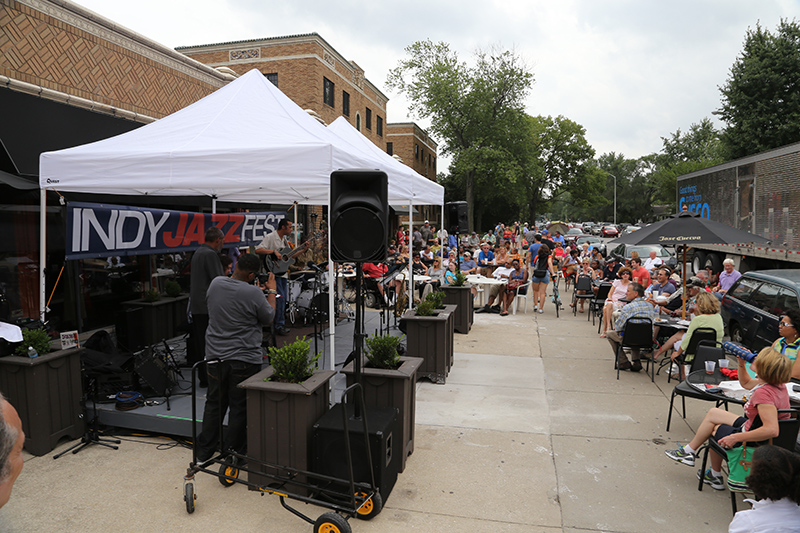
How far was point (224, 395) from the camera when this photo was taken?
462cm

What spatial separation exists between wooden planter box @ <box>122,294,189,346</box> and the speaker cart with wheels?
4.23m

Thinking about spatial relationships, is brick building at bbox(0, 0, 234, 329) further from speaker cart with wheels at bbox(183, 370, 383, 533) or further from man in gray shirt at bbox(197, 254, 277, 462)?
speaker cart with wheels at bbox(183, 370, 383, 533)

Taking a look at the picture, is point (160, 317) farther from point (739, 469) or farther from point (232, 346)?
point (739, 469)

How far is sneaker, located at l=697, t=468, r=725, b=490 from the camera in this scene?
433 centimetres

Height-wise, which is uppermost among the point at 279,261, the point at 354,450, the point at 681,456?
the point at 279,261

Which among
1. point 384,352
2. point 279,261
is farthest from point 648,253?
point 384,352

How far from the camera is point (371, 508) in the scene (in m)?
3.80

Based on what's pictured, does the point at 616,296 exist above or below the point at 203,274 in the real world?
below

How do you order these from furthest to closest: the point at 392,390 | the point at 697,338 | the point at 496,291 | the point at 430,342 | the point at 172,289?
1. the point at 496,291
2. the point at 172,289
3. the point at 430,342
4. the point at 697,338
5. the point at 392,390

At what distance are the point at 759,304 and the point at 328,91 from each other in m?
22.8

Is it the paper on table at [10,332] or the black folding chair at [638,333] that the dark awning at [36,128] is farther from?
the black folding chair at [638,333]

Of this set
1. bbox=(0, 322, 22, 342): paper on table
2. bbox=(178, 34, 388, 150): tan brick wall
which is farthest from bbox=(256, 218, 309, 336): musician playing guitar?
bbox=(178, 34, 388, 150): tan brick wall

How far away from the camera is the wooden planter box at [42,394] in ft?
15.4

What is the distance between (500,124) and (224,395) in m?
44.5
